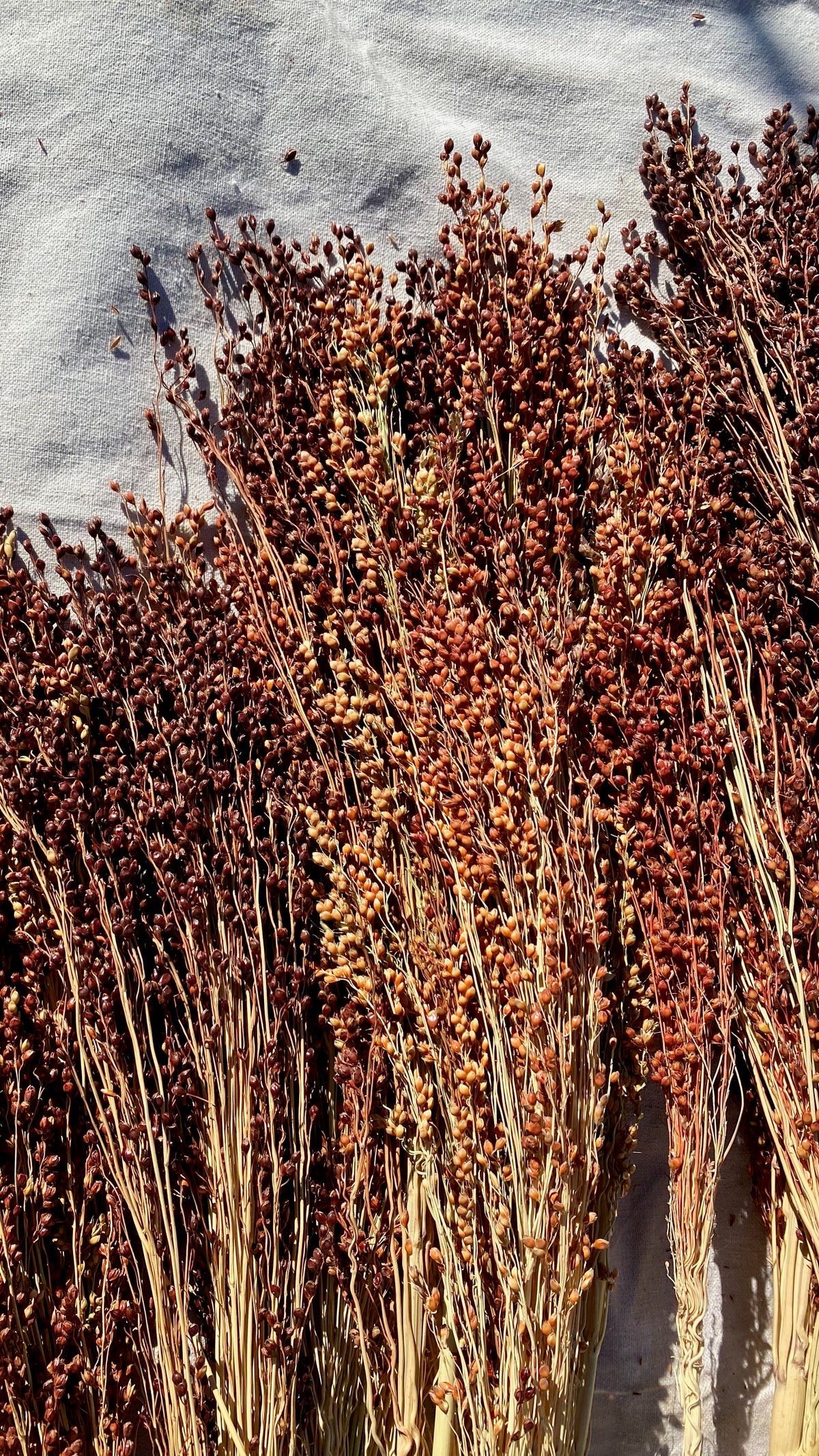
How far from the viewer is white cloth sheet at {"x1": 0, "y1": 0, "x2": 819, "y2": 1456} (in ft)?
5.18

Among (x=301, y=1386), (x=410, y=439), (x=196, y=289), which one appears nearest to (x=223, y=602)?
(x=410, y=439)

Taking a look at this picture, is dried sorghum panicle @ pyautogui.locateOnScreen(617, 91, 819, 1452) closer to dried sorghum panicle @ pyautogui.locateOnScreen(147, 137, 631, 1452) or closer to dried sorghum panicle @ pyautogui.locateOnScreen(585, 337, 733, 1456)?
dried sorghum panicle @ pyautogui.locateOnScreen(585, 337, 733, 1456)

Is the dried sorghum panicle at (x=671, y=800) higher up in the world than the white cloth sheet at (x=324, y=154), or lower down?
lower down

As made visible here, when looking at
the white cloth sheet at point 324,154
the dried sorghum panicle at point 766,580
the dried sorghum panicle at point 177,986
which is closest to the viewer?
the dried sorghum panicle at point 177,986

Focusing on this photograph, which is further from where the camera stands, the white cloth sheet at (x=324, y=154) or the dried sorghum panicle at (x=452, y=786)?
the white cloth sheet at (x=324, y=154)

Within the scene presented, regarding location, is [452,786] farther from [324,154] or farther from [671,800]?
[324,154]

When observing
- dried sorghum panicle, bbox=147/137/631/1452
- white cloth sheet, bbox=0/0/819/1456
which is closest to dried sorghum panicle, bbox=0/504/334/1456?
dried sorghum panicle, bbox=147/137/631/1452

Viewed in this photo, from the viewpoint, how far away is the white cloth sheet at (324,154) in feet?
5.18

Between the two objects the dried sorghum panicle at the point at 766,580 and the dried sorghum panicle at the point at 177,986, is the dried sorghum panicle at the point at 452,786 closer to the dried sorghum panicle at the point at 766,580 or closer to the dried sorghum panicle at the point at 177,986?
the dried sorghum panicle at the point at 177,986

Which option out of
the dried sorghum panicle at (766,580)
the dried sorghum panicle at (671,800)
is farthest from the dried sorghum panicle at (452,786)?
the dried sorghum panicle at (766,580)

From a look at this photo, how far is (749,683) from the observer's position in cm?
143

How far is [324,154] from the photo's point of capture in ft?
5.60

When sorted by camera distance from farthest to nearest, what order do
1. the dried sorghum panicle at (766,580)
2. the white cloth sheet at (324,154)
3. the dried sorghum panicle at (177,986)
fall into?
1. the white cloth sheet at (324,154)
2. the dried sorghum panicle at (766,580)
3. the dried sorghum panicle at (177,986)

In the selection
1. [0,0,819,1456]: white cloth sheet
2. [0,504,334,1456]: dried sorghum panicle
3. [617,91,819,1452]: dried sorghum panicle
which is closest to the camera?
[0,504,334,1456]: dried sorghum panicle
